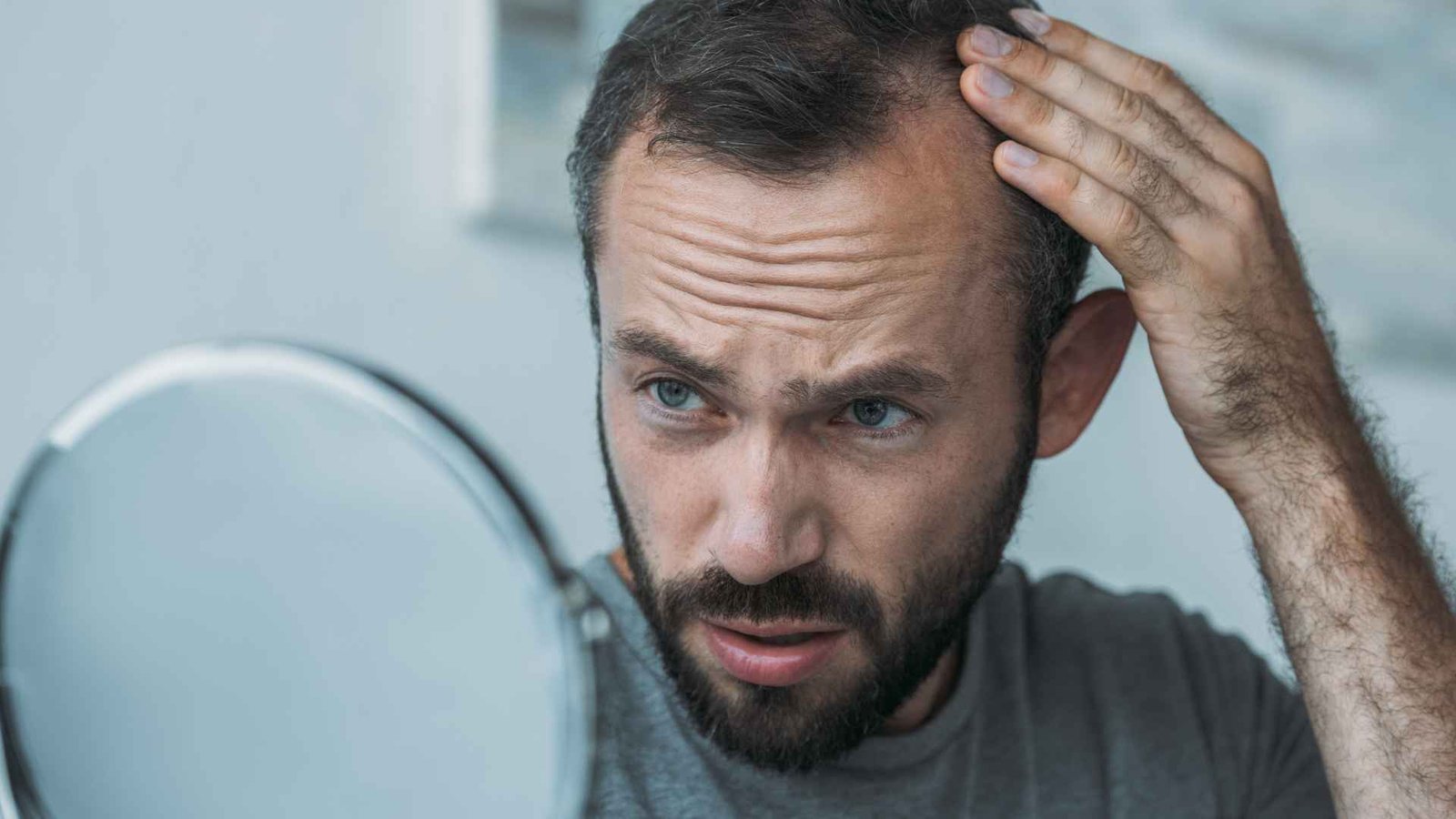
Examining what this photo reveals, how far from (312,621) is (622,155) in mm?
611

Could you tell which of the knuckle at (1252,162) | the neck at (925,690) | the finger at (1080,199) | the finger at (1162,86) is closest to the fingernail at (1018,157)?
the finger at (1080,199)

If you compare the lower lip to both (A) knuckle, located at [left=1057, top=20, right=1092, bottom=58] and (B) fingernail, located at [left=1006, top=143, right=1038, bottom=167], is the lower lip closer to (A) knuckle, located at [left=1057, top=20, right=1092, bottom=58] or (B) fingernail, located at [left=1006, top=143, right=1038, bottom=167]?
(B) fingernail, located at [left=1006, top=143, right=1038, bottom=167]

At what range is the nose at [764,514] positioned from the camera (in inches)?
41.6

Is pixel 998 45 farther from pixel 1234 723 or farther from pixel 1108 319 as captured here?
pixel 1234 723

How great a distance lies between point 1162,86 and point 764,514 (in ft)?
1.61

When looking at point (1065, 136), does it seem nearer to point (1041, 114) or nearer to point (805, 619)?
point (1041, 114)

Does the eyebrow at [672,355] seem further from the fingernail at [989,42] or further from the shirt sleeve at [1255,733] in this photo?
the shirt sleeve at [1255,733]

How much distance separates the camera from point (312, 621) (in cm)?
67

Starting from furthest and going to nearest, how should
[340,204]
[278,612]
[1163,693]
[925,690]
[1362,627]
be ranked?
[340,204]
[1163,693]
[925,690]
[1362,627]
[278,612]

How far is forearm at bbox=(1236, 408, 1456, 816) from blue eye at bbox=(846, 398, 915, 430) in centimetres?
33

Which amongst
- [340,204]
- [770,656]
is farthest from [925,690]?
[340,204]

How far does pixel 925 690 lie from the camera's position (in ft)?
4.31

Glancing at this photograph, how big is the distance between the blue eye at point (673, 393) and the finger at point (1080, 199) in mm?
303

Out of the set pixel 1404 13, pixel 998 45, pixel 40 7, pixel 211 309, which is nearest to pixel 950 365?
pixel 998 45
